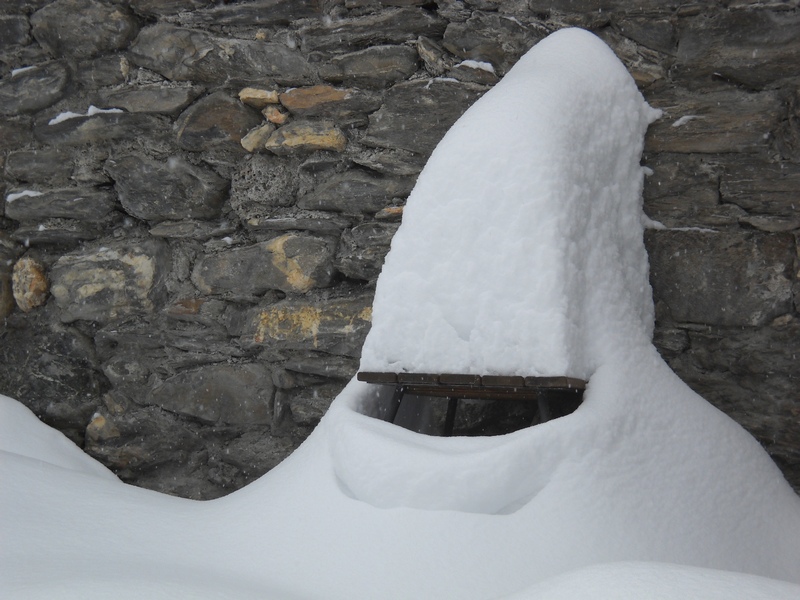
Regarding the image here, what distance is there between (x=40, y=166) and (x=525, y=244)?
83.7 inches

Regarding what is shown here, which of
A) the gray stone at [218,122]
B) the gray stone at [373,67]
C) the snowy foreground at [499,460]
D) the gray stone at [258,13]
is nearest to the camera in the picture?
the snowy foreground at [499,460]

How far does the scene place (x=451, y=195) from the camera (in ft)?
6.75

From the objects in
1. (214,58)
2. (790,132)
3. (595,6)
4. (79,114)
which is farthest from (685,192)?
(79,114)

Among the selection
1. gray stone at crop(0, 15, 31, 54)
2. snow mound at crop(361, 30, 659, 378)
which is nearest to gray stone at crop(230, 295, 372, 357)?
snow mound at crop(361, 30, 659, 378)

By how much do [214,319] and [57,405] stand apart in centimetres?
77

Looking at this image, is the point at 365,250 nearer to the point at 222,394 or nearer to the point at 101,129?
the point at 222,394

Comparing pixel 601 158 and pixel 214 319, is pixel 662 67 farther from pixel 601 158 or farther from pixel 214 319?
pixel 214 319

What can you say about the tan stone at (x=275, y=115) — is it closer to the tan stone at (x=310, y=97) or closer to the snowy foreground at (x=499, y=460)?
the tan stone at (x=310, y=97)

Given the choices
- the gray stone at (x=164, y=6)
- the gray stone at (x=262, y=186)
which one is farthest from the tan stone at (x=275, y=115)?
the gray stone at (x=164, y=6)

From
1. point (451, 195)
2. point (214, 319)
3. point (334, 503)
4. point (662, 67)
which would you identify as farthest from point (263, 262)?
point (662, 67)

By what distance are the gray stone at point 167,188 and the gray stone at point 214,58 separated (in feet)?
1.13

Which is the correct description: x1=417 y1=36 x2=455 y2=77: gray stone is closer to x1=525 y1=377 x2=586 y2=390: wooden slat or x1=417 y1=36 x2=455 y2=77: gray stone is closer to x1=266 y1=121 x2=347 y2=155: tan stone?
x1=266 y1=121 x2=347 y2=155: tan stone

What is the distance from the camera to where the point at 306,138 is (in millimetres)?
2658

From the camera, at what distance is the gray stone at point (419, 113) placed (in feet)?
8.15
